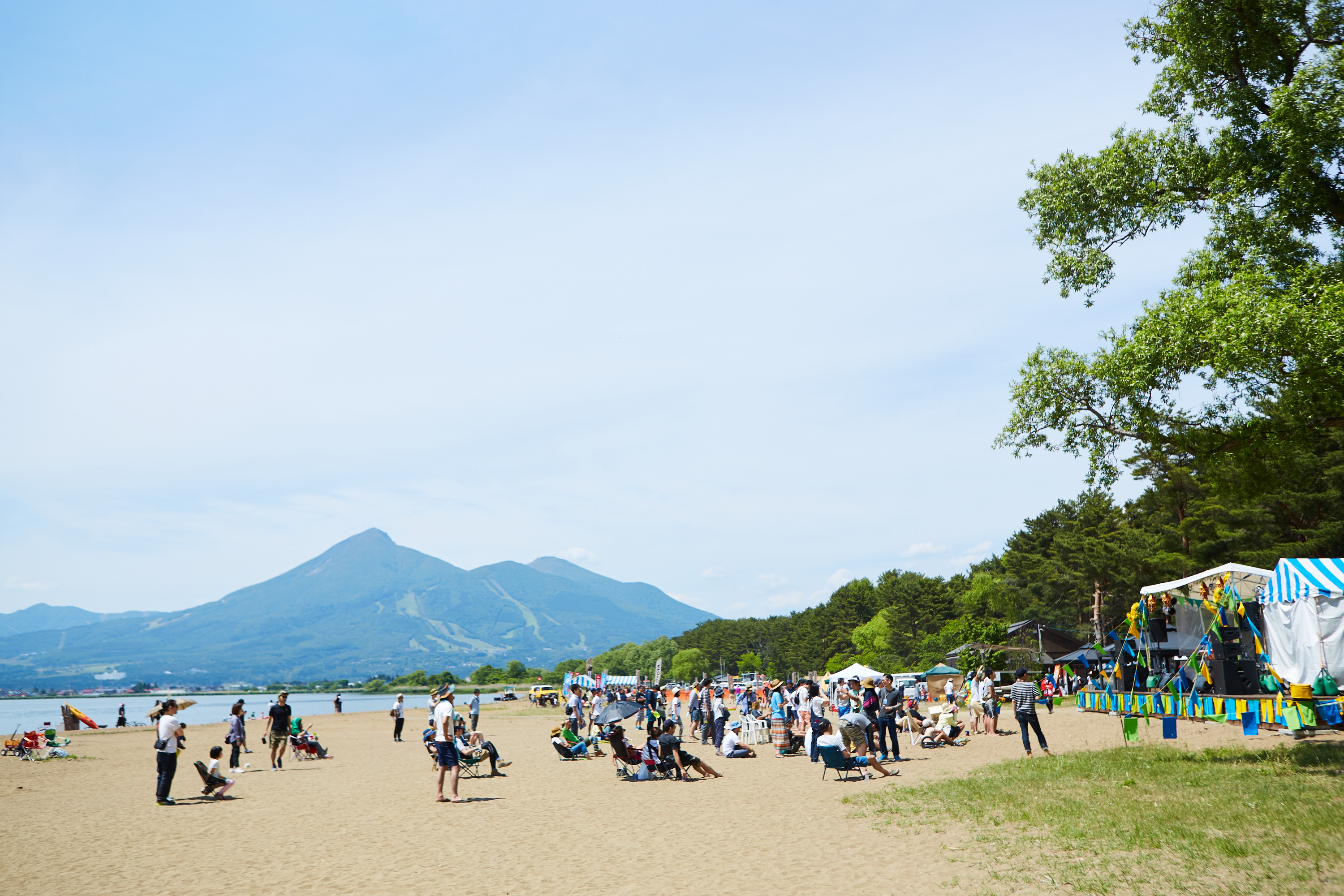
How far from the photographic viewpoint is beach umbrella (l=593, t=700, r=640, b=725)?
16766 millimetres

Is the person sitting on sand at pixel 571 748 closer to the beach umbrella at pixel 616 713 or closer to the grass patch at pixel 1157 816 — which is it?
the beach umbrella at pixel 616 713

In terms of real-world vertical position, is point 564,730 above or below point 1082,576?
below

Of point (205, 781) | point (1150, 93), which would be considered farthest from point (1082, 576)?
point (205, 781)

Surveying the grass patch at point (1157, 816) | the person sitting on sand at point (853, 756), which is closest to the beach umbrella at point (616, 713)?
the person sitting on sand at point (853, 756)

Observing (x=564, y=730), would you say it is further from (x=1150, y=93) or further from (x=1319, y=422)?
(x=1150, y=93)

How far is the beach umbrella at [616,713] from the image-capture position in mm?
16766

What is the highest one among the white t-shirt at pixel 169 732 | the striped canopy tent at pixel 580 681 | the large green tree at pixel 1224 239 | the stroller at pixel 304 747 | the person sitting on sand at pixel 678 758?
the large green tree at pixel 1224 239

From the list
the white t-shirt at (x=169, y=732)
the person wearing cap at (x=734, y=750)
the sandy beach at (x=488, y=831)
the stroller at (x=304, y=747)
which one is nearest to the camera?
the sandy beach at (x=488, y=831)

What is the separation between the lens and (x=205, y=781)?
1352 cm

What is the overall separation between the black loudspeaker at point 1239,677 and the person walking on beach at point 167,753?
16954 mm

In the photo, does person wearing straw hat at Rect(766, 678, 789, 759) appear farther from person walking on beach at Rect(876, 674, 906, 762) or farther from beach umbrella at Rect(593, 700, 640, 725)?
beach umbrella at Rect(593, 700, 640, 725)

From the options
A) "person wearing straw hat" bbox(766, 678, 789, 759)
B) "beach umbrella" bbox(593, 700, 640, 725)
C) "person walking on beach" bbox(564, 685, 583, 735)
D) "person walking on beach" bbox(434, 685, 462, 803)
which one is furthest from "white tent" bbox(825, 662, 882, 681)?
"person walking on beach" bbox(434, 685, 462, 803)

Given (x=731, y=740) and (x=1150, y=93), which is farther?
(x=731, y=740)

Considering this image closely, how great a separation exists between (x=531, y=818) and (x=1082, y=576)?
40.9m
